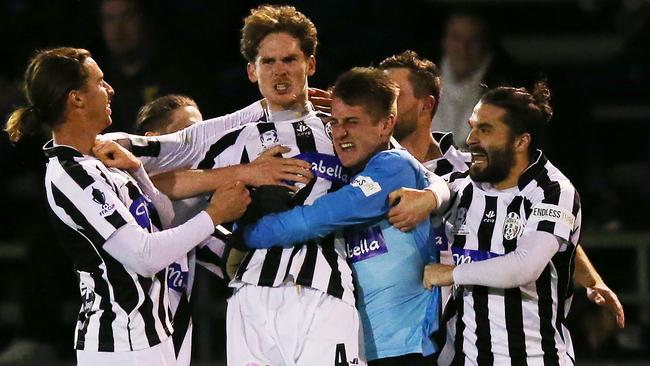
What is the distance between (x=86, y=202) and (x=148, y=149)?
50cm

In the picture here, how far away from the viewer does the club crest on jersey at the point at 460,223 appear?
4.62 meters

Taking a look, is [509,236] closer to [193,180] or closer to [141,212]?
[193,180]

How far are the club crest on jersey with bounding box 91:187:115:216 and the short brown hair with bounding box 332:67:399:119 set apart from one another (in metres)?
0.90

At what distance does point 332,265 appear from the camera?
4.38 m

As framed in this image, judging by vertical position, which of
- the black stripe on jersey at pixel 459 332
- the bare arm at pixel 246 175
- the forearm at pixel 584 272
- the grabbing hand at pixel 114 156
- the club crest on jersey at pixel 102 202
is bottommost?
the black stripe on jersey at pixel 459 332

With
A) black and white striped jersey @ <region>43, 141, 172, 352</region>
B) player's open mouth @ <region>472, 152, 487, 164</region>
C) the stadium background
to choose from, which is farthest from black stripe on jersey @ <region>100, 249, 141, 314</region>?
the stadium background

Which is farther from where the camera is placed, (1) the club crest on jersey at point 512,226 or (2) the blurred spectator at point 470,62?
(2) the blurred spectator at point 470,62

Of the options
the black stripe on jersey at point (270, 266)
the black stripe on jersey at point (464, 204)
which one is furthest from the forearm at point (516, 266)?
the black stripe on jersey at point (270, 266)

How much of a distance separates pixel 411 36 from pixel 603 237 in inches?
68.9

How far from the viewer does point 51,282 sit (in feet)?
23.9

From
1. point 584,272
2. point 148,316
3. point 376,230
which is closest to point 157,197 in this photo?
point 148,316

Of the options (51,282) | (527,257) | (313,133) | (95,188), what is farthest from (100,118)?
(51,282)

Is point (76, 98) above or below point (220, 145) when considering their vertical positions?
above

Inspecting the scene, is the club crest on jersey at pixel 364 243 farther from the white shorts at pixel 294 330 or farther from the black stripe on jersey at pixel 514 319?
the black stripe on jersey at pixel 514 319
